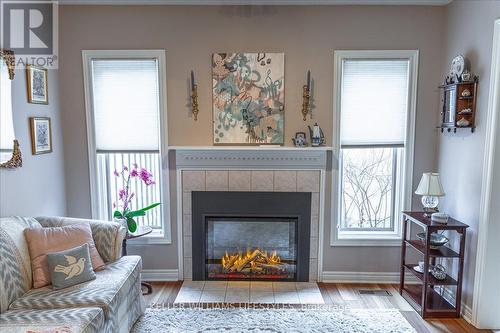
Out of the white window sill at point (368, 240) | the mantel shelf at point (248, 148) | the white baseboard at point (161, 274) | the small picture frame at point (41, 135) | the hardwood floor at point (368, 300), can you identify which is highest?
the small picture frame at point (41, 135)

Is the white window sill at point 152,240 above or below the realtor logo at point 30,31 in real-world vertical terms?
below

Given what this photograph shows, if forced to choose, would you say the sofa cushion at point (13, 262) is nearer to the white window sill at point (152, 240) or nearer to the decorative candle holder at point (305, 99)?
the white window sill at point (152, 240)

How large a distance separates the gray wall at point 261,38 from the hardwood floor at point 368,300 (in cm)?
149

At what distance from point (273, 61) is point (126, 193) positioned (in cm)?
191

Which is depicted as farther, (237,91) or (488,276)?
(237,91)

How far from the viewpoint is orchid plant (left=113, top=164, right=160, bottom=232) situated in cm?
328

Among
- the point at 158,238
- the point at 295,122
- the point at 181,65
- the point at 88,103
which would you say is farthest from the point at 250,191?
the point at 88,103

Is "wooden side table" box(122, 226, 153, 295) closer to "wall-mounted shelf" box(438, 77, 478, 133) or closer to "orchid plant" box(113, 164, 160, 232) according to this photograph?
"orchid plant" box(113, 164, 160, 232)

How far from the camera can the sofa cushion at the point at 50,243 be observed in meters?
2.46

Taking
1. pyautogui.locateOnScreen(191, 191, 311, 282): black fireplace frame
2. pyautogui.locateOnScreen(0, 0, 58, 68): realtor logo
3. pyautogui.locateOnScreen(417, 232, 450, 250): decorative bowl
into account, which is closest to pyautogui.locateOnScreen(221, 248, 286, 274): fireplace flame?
pyautogui.locateOnScreen(191, 191, 311, 282): black fireplace frame

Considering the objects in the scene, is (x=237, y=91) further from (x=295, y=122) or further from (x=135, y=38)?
(x=135, y=38)

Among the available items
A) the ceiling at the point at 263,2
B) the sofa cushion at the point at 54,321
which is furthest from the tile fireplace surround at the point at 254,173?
the sofa cushion at the point at 54,321

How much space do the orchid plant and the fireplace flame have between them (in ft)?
3.09

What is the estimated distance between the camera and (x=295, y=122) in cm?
348
